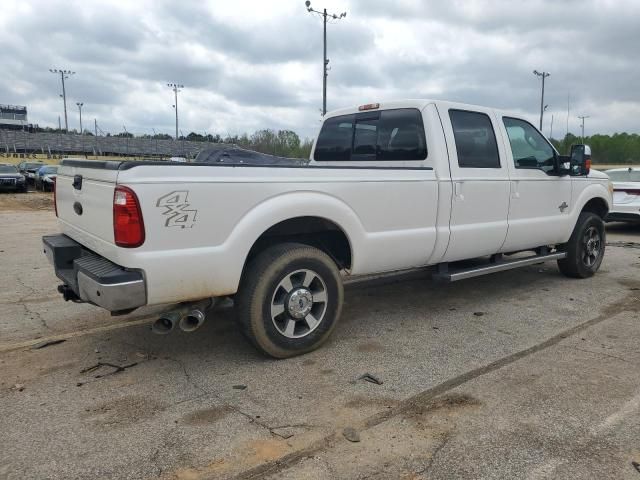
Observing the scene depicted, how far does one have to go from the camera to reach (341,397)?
11.6 feet

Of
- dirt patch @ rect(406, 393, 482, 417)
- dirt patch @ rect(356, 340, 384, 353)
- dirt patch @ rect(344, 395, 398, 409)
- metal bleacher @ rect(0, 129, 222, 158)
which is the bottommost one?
dirt patch @ rect(344, 395, 398, 409)

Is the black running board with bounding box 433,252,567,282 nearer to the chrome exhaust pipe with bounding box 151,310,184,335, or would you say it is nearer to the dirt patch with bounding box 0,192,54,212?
the chrome exhaust pipe with bounding box 151,310,184,335

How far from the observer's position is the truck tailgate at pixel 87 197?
347cm

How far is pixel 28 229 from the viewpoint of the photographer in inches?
501

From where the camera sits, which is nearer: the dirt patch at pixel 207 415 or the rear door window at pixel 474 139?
the dirt patch at pixel 207 415

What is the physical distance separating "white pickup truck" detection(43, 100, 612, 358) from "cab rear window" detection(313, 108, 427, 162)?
1 centimetres

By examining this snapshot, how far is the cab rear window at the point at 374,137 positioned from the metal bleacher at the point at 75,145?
6612cm

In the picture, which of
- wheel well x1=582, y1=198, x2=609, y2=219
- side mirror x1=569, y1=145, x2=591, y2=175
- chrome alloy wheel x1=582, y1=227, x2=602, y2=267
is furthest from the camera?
wheel well x1=582, y1=198, x2=609, y2=219

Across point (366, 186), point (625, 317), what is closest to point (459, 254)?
point (366, 186)

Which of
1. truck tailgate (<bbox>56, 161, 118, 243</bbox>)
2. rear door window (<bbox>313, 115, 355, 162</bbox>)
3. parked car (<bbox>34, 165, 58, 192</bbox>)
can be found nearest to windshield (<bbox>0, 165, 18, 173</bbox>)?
parked car (<bbox>34, 165, 58, 192</bbox>)

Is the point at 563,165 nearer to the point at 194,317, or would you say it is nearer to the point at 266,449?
the point at 194,317

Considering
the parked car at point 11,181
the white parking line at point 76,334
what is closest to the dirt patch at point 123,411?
the white parking line at point 76,334

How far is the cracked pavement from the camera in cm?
280

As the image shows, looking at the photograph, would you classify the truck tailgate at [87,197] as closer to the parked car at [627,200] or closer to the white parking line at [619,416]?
the white parking line at [619,416]
